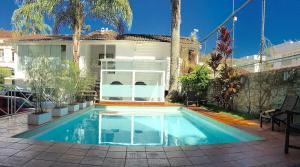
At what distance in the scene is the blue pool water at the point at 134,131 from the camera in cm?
789

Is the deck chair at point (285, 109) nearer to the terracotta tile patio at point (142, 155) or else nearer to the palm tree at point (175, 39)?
the terracotta tile patio at point (142, 155)

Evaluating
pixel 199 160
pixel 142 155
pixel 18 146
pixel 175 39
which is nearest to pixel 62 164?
pixel 142 155

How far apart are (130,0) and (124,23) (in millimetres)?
1525

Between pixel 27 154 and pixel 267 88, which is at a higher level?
pixel 267 88

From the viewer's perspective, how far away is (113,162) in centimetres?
487

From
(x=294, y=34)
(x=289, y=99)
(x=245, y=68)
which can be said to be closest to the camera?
(x=289, y=99)

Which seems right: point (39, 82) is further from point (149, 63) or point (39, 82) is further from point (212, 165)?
point (149, 63)

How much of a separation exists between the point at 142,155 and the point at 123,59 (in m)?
13.9

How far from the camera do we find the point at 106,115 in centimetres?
1368

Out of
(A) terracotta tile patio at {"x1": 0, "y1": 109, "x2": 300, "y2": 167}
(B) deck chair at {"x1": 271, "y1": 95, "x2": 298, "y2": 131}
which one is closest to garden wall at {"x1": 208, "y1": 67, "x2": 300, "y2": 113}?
(B) deck chair at {"x1": 271, "y1": 95, "x2": 298, "y2": 131}

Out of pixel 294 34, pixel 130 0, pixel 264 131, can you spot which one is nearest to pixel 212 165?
pixel 264 131

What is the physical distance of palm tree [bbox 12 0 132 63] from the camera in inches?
635

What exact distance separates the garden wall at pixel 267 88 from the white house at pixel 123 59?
627 centimetres

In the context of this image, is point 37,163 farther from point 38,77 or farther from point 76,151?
point 38,77
